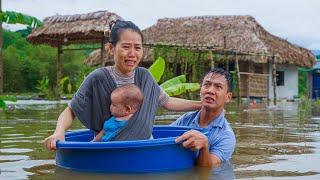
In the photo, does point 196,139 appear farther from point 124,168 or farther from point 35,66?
point 35,66

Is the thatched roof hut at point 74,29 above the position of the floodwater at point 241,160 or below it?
above

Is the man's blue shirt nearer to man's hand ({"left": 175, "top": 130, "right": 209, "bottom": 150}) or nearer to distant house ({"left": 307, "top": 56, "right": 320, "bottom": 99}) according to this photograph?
man's hand ({"left": 175, "top": 130, "right": 209, "bottom": 150})

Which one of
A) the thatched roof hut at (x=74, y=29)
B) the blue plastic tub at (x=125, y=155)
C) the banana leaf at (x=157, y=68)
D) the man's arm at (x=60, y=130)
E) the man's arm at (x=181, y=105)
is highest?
the thatched roof hut at (x=74, y=29)

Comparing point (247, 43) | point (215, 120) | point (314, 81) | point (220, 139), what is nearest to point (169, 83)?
point (215, 120)

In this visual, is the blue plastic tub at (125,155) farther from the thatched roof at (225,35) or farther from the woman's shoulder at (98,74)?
the thatched roof at (225,35)

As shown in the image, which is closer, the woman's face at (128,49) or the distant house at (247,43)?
the woman's face at (128,49)

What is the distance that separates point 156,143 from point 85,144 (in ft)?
1.34

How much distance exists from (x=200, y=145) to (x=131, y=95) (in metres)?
0.58

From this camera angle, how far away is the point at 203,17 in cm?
2548

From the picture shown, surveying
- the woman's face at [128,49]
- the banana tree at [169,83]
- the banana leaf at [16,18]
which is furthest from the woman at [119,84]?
the banana tree at [169,83]

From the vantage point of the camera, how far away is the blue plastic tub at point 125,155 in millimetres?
3115

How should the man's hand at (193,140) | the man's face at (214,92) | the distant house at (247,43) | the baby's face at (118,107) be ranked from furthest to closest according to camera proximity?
the distant house at (247,43) → the man's face at (214,92) → the baby's face at (118,107) → the man's hand at (193,140)

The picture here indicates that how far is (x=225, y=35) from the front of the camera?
23469mm

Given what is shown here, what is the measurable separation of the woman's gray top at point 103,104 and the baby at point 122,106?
0.14ft
